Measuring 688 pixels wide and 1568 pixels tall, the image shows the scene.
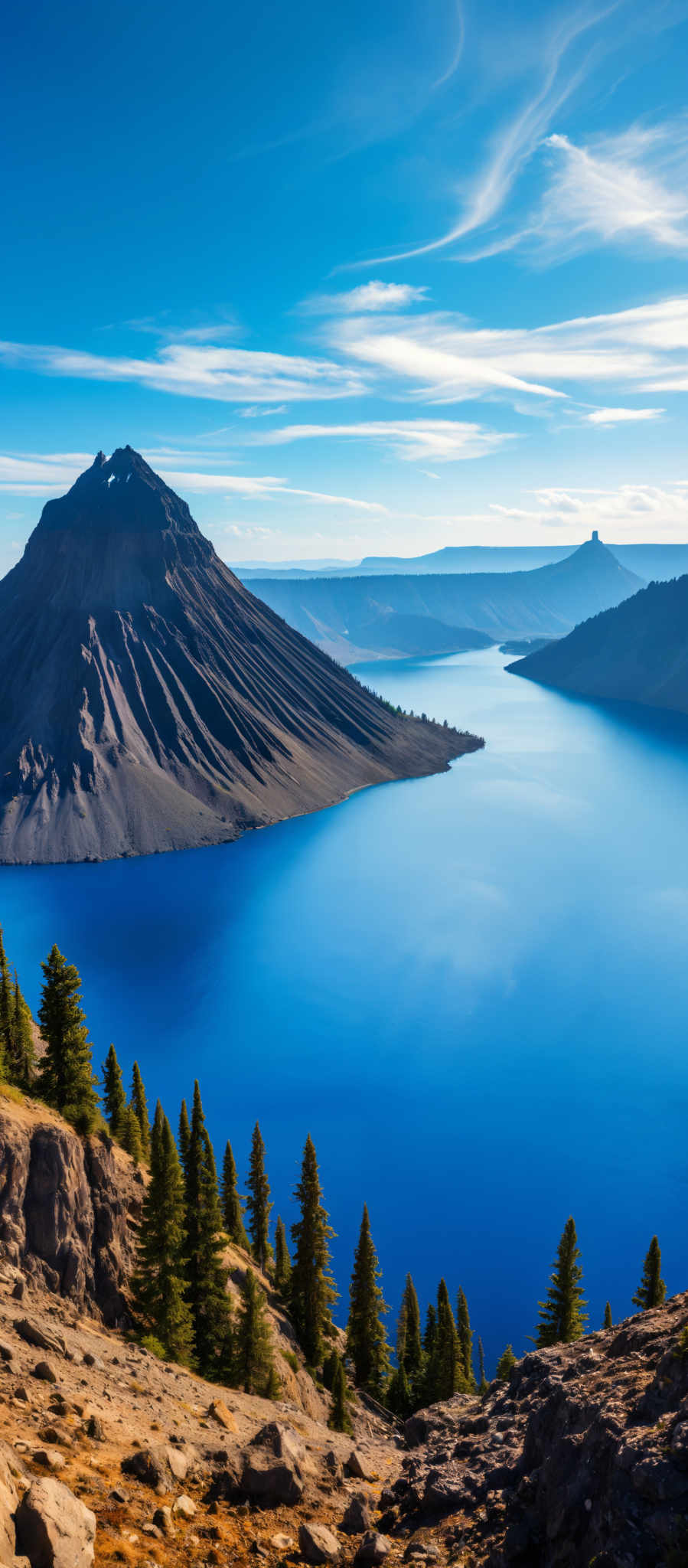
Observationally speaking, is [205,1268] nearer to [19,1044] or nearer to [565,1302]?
[19,1044]

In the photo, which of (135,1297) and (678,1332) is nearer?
(678,1332)

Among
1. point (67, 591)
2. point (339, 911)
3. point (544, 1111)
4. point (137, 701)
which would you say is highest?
point (67, 591)

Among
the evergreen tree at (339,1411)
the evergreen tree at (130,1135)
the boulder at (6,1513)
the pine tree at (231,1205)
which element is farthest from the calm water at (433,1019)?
the boulder at (6,1513)

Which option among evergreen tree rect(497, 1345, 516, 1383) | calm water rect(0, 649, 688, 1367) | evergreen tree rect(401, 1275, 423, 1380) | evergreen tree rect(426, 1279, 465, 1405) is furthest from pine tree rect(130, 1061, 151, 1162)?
evergreen tree rect(497, 1345, 516, 1383)

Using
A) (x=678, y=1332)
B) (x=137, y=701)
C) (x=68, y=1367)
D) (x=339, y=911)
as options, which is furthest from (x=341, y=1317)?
(x=137, y=701)

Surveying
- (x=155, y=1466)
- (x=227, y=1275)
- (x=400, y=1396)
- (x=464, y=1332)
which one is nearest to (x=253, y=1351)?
(x=227, y=1275)

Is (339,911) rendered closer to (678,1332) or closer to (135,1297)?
(135,1297)
